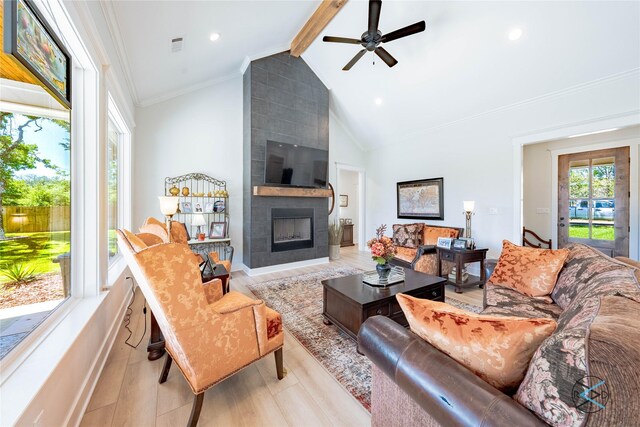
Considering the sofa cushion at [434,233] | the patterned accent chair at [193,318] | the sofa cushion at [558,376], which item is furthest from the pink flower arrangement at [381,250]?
the sofa cushion at [434,233]

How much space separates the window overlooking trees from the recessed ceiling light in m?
4.47

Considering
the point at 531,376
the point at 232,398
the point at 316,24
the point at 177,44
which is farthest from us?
the point at 316,24

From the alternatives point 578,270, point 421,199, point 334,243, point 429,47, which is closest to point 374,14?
point 429,47

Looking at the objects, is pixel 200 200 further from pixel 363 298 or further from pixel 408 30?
→ pixel 408 30

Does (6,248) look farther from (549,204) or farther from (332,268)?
(549,204)

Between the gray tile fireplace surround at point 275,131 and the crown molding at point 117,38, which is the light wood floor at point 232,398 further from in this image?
the crown molding at point 117,38

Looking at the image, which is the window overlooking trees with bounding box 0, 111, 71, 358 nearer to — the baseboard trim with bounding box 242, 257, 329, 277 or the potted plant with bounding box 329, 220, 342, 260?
the baseboard trim with bounding box 242, 257, 329, 277

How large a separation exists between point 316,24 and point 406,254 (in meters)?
3.80

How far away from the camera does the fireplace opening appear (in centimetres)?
462

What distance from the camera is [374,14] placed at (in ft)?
8.61

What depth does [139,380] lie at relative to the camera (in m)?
1.69

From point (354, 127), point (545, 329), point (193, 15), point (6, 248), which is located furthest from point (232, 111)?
point (545, 329)

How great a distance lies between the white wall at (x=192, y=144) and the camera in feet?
12.7

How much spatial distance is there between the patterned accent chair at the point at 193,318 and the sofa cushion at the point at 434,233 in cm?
348
